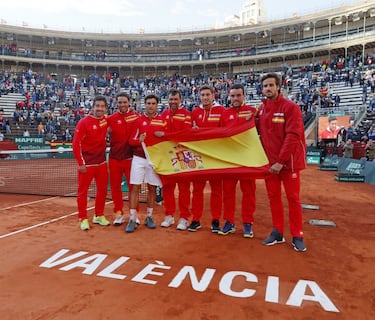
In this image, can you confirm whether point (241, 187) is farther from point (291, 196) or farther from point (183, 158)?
point (183, 158)

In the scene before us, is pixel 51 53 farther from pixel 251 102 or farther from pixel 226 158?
pixel 226 158

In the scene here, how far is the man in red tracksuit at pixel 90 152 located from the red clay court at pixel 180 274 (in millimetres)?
573

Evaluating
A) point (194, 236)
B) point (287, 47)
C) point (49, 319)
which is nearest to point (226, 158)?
point (194, 236)

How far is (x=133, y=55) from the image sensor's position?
47.0 metres

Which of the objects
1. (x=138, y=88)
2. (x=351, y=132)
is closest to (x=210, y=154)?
(x=351, y=132)

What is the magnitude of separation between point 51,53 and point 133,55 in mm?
10963

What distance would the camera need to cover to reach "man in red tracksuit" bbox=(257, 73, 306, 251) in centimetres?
491

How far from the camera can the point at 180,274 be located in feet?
13.2

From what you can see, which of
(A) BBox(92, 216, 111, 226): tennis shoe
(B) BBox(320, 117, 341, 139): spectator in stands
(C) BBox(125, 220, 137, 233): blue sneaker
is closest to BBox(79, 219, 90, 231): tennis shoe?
(A) BBox(92, 216, 111, 226): tennis shoe

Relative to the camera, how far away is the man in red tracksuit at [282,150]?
4.91 meters

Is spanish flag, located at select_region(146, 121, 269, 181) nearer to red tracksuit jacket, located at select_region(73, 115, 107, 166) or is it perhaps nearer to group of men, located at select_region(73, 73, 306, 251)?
group of men, located at select_region(73, 73, 306, 251)

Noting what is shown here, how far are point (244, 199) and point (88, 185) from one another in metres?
2.83

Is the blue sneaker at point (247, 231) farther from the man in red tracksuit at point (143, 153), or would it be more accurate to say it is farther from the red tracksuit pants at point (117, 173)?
the red tracksuit pants at point (117, 173)

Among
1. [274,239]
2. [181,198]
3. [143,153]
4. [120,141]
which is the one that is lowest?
[274,239]
